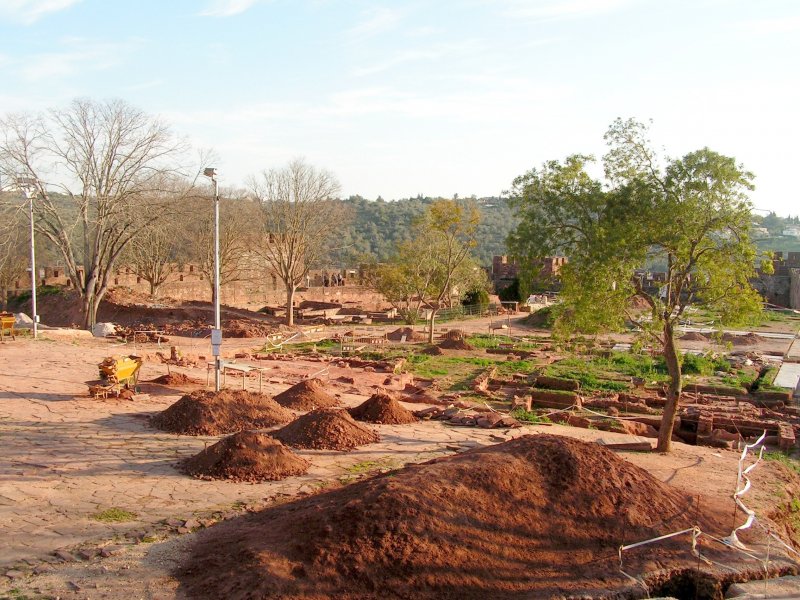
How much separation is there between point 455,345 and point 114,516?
2247cm

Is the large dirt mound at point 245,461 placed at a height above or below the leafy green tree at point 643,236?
below

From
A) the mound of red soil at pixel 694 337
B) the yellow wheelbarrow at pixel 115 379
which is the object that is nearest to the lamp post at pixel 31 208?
the yellow wheelbarrow at pixel 115 379

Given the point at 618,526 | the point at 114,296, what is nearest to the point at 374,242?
the point at 114,296

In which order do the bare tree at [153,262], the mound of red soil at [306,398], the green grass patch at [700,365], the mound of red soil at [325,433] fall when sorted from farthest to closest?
the bare tree at [153,262] < the green grass patch at [700,365] < the mound of red soil at [306,398] < the mound of red soil at [325,433]

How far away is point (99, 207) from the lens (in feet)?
90.1

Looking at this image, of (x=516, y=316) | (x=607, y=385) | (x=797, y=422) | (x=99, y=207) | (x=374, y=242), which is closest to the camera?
(x=797, y=422)

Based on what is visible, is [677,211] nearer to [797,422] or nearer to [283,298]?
[797,422]

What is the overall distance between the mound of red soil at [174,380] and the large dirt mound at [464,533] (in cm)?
924

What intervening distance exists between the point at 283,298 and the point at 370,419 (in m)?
34.3

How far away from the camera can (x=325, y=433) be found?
12539 millimetres

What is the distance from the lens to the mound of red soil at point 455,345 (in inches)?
1185

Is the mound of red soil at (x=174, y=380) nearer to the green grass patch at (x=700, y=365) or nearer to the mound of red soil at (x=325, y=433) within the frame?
the mound of red soil at (x=325, y=433)

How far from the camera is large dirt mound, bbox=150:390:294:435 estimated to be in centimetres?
1296

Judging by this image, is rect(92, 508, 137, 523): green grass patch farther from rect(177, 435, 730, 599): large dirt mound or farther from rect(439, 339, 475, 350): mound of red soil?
rect(439, 339, 475, 350): mound of red soil
